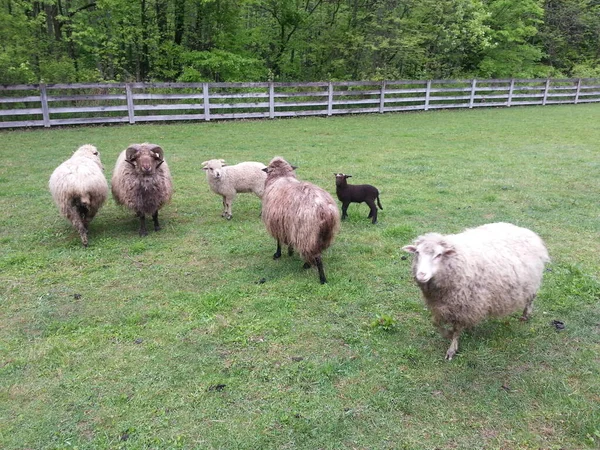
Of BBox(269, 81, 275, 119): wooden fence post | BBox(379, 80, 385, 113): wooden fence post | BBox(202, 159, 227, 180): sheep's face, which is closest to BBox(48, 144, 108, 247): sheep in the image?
BBox(202, 159, 227, 180): sheep's face

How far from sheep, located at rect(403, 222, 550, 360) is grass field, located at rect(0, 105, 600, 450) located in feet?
1.16

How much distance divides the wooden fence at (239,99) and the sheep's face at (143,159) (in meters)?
10.8

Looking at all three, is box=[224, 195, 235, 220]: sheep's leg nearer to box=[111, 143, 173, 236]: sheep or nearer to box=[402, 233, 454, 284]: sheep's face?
box=[111, 143, 173, 236]: sheep

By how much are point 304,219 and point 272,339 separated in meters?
1.42

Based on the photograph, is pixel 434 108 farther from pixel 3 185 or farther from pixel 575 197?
pixel 3 185

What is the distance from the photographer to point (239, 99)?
1775 centimetres

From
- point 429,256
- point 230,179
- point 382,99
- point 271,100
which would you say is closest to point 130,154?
point 230,179

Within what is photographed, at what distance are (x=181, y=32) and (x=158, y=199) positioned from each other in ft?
66.3

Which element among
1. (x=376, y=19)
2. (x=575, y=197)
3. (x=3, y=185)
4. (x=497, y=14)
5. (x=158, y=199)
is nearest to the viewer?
(x=158, y=199)

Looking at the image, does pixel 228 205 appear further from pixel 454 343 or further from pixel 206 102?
pixel 206 102

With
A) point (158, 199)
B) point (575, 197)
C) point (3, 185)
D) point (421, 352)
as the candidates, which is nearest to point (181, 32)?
point (3, 185)

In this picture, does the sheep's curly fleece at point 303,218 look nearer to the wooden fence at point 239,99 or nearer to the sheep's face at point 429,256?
the sheep's face at point 429,256

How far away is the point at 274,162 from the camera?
5672mm

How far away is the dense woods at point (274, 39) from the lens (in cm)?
2095
